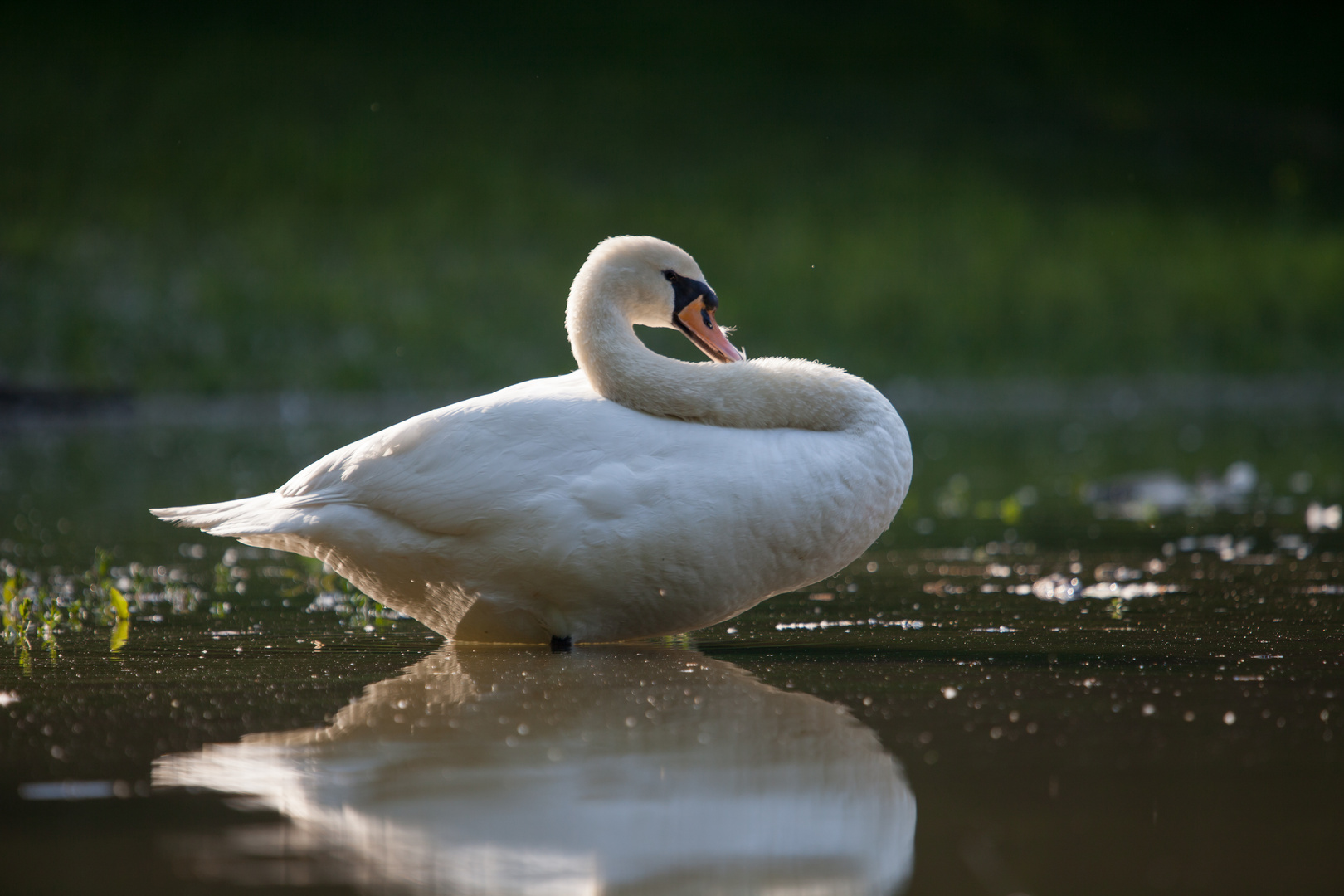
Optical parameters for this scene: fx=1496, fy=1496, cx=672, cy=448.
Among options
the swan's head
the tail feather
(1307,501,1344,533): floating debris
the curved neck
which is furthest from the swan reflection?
(1307,501,1344,533): floating debris

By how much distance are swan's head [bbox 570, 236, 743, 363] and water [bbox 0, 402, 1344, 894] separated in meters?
1.10

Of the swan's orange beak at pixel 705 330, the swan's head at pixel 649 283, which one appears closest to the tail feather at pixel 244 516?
the swan's head at pixel 649 283

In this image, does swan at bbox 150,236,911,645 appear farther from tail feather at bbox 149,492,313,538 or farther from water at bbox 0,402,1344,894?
water at bbox 0,402,1344,894

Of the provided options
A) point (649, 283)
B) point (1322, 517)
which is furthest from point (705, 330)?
point (1322, 517)

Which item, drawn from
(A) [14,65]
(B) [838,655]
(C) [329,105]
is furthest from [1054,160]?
(B) [838,655]

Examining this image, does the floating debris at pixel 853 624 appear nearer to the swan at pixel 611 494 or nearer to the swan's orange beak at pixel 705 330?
the swan at pixel 611 494

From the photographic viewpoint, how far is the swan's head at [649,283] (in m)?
4.92

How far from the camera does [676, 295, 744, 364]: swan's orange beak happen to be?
16.6ft

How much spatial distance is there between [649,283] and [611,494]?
0.94m

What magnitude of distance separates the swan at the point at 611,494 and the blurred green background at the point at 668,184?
56.8 ft

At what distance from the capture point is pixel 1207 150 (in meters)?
42.9

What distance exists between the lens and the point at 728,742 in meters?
3.25

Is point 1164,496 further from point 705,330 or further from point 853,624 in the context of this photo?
point 705,330

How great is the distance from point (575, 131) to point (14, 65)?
14.3 meters
